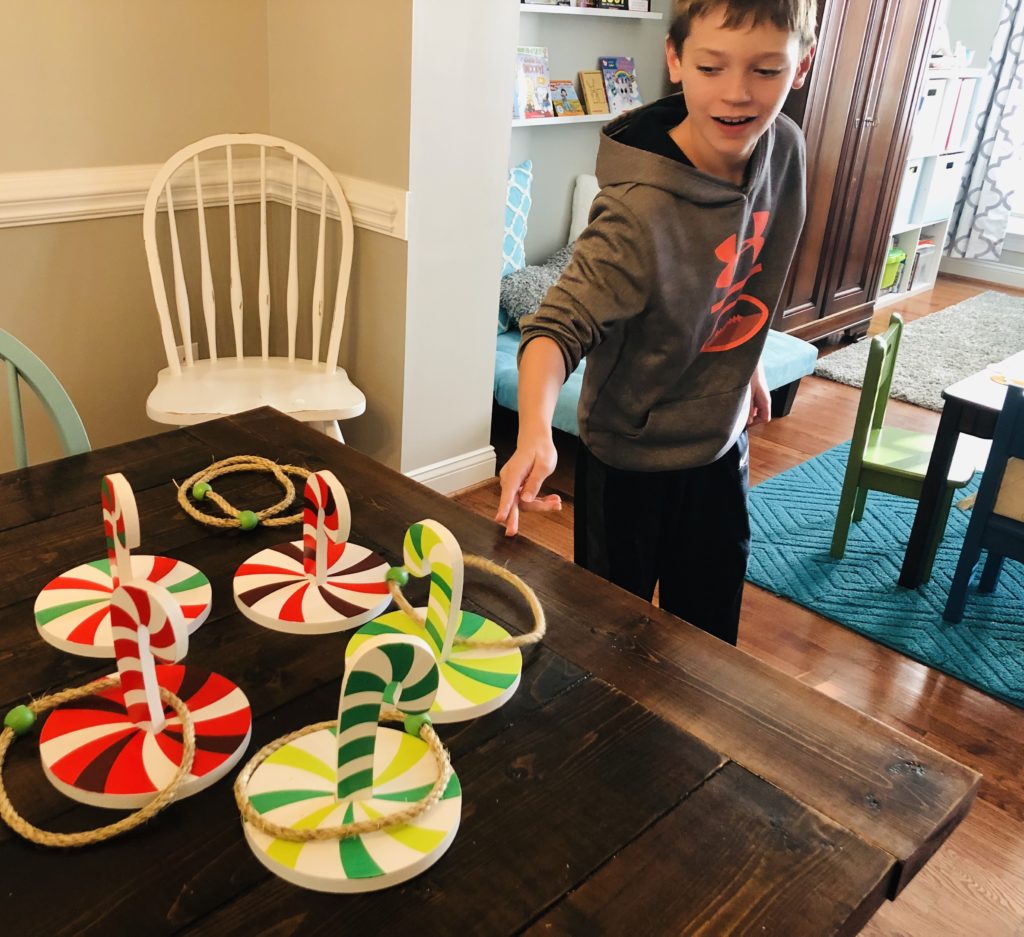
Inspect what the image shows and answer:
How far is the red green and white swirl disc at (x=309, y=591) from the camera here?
3.15 ft

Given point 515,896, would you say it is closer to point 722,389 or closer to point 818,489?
point 722,389

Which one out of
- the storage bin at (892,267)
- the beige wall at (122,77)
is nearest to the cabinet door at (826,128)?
the storage bin at (892,267)

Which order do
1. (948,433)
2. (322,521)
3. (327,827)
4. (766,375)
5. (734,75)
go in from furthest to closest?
(766,375) < (948,433) < (734,75) < (322,521) < (327,827)

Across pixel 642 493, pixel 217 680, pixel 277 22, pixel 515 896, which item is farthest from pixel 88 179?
pixel 515 896

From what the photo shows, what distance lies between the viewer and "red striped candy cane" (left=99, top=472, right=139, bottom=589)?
0.91 metres

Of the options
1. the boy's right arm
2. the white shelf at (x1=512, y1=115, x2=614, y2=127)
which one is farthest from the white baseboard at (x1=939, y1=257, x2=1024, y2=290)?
the boy's right arm

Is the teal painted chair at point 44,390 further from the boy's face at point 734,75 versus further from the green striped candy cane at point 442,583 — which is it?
the boy's face at point 734,75

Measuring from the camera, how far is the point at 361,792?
74cm

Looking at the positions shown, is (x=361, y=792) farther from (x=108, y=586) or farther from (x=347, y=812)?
(x=108, y=586)

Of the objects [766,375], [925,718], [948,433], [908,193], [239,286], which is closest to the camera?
[925,718]

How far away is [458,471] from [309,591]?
194cm

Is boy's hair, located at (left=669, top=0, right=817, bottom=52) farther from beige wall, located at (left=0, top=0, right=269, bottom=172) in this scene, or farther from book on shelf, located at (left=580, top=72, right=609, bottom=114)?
book on shelf, located at (left=580, top=72, right=609, bottom=114)

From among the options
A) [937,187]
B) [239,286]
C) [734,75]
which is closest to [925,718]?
[734,75]

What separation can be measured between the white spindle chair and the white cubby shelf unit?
3.41 m
